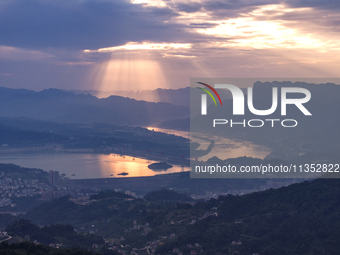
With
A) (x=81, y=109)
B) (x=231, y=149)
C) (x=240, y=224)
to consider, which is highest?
(x=81, y=109)

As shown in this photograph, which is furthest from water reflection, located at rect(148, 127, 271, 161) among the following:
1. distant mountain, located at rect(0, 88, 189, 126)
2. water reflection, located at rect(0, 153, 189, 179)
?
distant mountain, located at rect(0, 88, 189, 126)

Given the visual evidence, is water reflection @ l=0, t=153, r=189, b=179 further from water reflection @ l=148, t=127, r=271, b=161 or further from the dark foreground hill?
the dark foreground hill

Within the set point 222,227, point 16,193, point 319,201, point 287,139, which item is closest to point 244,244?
point 222,227

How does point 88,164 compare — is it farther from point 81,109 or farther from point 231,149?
point 81,109

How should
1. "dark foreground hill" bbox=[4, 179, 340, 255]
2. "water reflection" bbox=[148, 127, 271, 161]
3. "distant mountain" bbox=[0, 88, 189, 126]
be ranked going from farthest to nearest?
"distant mountain" bbox=[0, 88, 189, 126] < "water reflection" bbox=[148, 127, 271, 161] < "dark foreground hill" bbox=[4, 179, 340, 255]

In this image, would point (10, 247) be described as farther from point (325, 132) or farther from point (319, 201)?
point (325, 132)

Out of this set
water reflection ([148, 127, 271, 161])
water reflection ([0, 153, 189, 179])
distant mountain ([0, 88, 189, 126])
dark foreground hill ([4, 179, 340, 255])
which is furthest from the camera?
distant mountain ([0, 88, 189, 126])

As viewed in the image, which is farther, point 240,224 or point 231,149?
point 231,149

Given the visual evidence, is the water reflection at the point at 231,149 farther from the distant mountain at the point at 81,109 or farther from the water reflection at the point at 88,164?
the distant mountain at the point at 81,109

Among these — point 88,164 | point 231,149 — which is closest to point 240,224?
point 88,164
